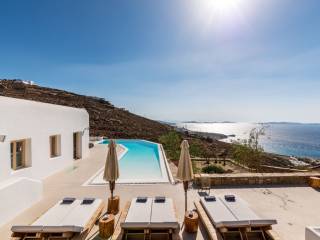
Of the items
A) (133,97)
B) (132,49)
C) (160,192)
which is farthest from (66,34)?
(133,97)

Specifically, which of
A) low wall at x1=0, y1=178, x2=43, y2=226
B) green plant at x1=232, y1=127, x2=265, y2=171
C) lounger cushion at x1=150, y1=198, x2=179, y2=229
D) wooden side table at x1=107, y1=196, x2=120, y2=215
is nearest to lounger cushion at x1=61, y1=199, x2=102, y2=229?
wooden side table at x1=107, y1=196, x2=120, y2=215

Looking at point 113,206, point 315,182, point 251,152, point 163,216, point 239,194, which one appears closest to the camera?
point 163,216

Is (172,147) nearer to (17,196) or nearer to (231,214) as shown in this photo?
(17,196)

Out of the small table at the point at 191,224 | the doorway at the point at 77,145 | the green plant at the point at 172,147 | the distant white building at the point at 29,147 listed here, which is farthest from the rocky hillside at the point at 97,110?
the small table at the point at 191,224

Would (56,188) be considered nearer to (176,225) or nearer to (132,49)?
(176,225)

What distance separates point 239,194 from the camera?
8.09 m

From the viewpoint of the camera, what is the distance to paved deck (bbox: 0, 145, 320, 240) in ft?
18.9

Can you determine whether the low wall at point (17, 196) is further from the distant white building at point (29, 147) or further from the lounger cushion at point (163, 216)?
the lounger cushion at point (163, 216)

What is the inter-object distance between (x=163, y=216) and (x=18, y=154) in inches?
274

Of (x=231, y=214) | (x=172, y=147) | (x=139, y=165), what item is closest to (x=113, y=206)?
(x=231, y=214)

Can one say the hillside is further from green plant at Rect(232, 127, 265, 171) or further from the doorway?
the doorway

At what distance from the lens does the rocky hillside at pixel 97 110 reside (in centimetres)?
3606

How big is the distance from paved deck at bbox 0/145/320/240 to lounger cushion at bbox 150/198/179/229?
0.65 metres

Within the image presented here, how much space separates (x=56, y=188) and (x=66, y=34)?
13590mm
